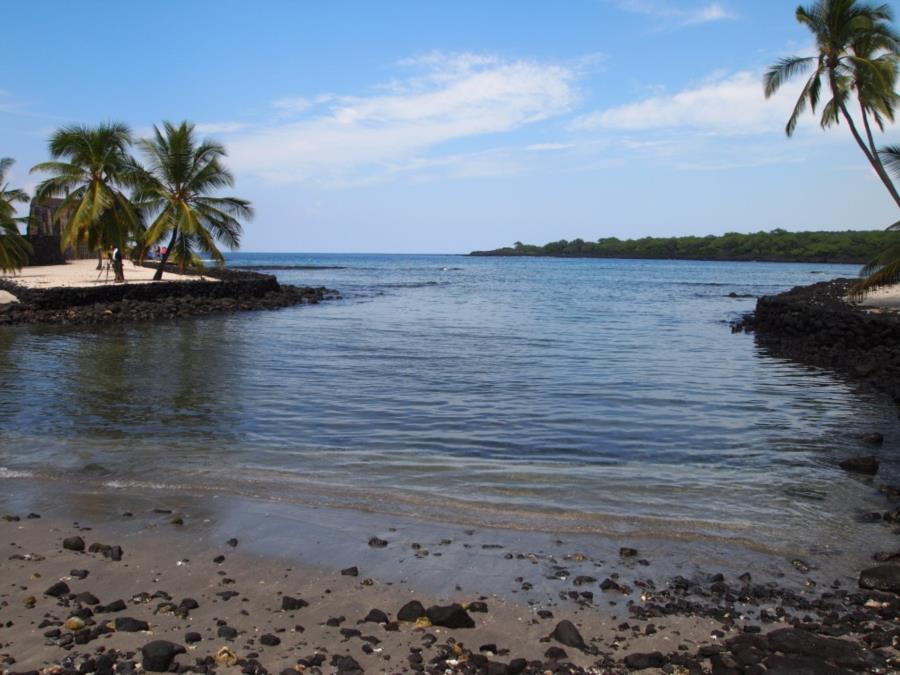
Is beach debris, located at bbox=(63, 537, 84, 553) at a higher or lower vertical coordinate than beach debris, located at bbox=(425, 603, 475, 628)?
higher

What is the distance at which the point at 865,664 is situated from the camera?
3898 mm


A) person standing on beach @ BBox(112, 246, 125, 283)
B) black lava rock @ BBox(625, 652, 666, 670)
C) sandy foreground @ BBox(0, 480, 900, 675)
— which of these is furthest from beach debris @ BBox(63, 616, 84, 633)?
person standing on beach @ BBox(112, 246, 125, 283)

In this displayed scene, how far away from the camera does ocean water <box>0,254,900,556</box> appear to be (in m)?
6.91

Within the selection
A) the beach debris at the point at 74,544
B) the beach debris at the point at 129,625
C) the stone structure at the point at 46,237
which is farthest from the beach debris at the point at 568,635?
the stone structure at the point at 46,237

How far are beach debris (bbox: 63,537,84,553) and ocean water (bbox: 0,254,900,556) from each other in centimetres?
160

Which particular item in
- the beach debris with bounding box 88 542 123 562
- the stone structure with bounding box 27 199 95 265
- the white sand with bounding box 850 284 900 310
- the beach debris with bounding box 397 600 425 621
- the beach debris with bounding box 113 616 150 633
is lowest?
the beach debris with bounding box 397 600 425 621

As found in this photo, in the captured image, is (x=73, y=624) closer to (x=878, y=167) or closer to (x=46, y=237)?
(x=878, y=167)

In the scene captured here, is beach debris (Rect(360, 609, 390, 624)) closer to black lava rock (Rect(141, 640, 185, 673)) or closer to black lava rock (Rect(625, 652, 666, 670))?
black lava rock (Rect(141, 640, 185, 673))

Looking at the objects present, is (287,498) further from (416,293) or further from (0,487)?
(416,293)

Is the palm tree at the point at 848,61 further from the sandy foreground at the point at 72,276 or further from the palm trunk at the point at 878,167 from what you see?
the sandy foreground at the point at 72,276

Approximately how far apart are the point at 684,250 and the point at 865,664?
153521 mm

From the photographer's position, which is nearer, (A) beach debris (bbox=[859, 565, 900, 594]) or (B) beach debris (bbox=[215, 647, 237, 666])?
(B) beach debris (bbox=[215, 647, 237, 666])

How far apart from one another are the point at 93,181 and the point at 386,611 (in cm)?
2906

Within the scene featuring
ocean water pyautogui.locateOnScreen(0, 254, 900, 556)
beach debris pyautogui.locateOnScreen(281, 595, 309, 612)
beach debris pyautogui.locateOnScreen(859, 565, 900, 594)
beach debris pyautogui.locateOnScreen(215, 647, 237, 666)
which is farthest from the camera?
ocean water pyautogui.locateOnScreen(0, 254, 900, 556)
